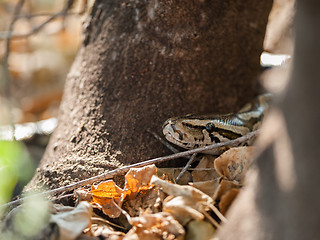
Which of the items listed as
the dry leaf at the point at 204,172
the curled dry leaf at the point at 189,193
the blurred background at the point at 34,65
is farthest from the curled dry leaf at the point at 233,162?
the blurred background at the point at 34,65

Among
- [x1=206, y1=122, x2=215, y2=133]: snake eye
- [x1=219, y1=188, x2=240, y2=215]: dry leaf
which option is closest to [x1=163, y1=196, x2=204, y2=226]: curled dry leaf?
[x1=219, y1=188, x2=240, y2=215]: dry leaf

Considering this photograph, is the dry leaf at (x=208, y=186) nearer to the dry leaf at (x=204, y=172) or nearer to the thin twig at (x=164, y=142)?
the dry leaf at (x=204, y=172)

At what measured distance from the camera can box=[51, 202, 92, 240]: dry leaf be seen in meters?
1.70

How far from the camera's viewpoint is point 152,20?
261cm

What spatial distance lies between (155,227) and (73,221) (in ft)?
1.32

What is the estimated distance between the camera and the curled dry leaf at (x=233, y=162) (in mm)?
2059

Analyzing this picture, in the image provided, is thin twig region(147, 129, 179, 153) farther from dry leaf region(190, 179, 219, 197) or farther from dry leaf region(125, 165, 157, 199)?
dry leaf region(190, 179, 219, 197)

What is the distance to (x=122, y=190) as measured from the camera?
2.16 m

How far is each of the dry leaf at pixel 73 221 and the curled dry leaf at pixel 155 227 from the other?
0.22m

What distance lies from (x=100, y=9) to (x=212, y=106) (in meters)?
1.17

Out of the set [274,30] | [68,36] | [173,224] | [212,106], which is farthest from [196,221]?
[68,36]

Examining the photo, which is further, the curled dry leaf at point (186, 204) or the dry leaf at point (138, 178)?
the dry leaf at point (138, 178)

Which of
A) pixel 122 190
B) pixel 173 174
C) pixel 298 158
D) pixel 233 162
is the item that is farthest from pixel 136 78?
pixel 298 158

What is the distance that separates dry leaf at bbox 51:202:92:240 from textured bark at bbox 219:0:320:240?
0.82 metres
